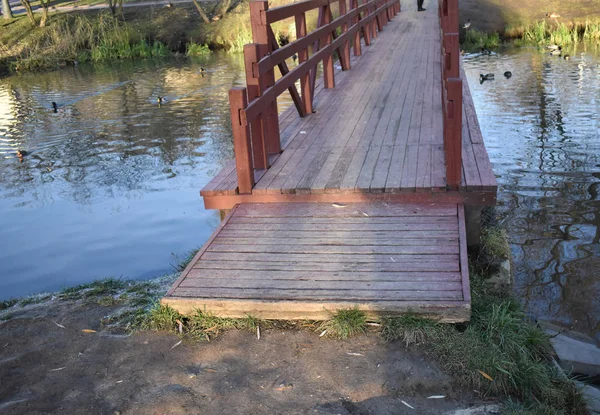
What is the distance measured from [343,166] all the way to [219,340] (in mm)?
2400

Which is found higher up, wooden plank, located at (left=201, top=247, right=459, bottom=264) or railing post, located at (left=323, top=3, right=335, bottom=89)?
railing post, located at (left=323, top=3, right=335, bottom=89)

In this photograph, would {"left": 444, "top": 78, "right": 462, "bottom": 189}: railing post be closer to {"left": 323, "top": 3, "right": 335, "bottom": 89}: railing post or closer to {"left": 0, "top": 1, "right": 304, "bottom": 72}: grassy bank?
{"left": 323, "top": 3, "right": 335, "bottom": 89}: railing post

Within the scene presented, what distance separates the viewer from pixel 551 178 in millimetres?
9023

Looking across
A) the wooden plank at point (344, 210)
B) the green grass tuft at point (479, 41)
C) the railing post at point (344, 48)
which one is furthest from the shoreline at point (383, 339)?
the green grass tuft at point (479, 41)

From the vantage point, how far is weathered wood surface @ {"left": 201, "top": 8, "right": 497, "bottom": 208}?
5457 mm

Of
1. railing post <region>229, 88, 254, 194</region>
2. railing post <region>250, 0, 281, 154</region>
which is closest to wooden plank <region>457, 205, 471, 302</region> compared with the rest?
railing post <region>229, 88, 254, 194</region>

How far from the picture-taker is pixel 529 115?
12.1m

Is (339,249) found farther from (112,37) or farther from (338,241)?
(112,37)

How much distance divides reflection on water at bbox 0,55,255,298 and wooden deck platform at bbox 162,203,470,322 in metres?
2.06

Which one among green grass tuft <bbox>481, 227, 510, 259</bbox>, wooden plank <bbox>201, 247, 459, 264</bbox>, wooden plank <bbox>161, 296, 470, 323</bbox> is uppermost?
wooden plank <bbox>201, 247, 459, 264</bbox>

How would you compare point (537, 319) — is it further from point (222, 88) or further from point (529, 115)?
point (222, 88)

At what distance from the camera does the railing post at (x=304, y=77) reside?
7867 mm

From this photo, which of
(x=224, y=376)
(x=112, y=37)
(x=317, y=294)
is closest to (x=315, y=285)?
(x=317, y=294)

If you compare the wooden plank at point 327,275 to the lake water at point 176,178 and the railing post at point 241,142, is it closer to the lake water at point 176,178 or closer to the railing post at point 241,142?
the railing post at point 241,142
